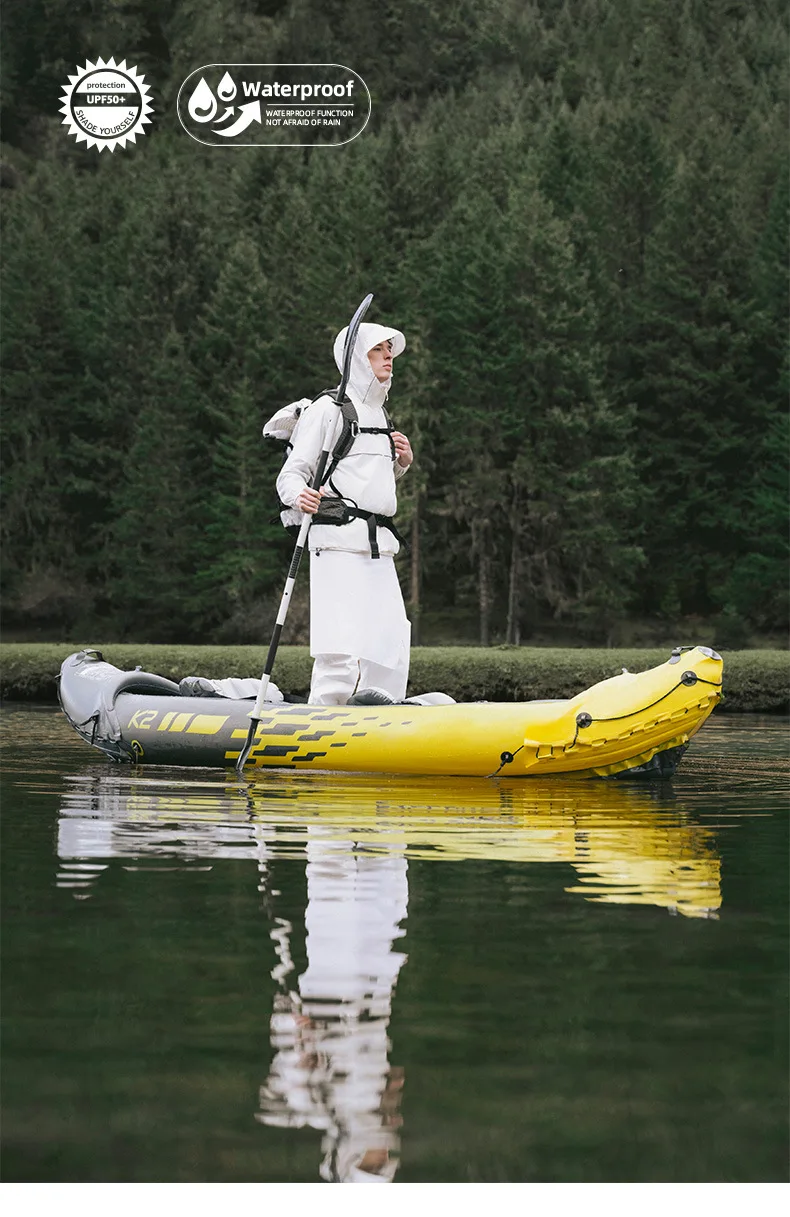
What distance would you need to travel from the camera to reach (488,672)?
1738 centimetres

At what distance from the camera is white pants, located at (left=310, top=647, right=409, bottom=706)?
1030 cm

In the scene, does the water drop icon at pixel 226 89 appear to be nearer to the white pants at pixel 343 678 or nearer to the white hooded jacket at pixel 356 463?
the white hooded jacket at pixel 356 463

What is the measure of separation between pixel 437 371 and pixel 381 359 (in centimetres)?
3138

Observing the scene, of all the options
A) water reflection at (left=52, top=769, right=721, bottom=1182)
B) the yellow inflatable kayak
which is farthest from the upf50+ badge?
water reflection at (left=52, top=769, right=721, bottom=1182)

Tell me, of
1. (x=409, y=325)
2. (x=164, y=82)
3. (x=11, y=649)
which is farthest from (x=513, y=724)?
(x=164, y=82)

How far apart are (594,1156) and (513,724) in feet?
20.9

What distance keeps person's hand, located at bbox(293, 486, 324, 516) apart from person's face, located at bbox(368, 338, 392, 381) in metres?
0.92

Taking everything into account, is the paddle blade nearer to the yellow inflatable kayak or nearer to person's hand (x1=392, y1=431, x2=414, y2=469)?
the yellow inflatable kayak

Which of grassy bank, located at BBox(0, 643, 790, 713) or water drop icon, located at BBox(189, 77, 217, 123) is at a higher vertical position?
water drop icon, located at BBox(189, 77, 217, 123)

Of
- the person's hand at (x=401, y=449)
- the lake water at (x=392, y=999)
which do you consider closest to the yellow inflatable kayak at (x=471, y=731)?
the lake water at (x=392, y=999)

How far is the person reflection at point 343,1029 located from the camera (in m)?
3.20

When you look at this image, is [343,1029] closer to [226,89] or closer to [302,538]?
[302,538]

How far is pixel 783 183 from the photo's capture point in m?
44.2

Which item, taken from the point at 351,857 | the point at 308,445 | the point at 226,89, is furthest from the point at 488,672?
the point at 226,89
